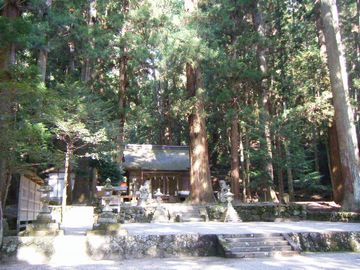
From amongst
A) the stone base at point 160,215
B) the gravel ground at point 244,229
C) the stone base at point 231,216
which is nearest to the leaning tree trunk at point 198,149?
the stone base at point 160,215

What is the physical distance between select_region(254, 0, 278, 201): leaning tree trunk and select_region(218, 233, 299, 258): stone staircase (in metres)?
7.72

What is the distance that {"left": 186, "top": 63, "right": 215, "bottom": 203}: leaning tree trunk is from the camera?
15977mm

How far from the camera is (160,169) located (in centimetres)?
2366

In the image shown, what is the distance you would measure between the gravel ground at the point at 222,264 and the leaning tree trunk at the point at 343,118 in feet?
17.8

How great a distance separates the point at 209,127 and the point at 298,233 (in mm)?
15541

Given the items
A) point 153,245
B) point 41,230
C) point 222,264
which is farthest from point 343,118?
point 41,230

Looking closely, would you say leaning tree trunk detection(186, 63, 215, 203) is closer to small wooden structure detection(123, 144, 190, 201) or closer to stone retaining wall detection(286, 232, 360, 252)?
small wooden structure detection(123, 144, 190, 201)

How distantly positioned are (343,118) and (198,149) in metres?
6.06

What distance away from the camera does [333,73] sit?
A: 529 inches

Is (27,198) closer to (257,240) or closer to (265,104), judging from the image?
(257,240)

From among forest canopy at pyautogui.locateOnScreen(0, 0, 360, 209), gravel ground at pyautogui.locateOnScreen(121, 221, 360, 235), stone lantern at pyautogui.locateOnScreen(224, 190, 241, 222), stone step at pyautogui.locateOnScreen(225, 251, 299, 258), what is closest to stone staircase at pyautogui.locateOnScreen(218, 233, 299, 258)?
stone step at pyautogui.locateOnScreen(225, 251, 299, 258)

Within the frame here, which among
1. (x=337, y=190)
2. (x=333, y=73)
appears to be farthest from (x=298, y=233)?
(x=337, y=190)

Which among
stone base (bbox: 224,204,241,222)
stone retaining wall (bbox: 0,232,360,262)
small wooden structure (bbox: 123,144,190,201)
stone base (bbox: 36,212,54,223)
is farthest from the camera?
small wooden structure (bbox: 123,144,190,201)

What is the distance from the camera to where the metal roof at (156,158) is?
937 inches
